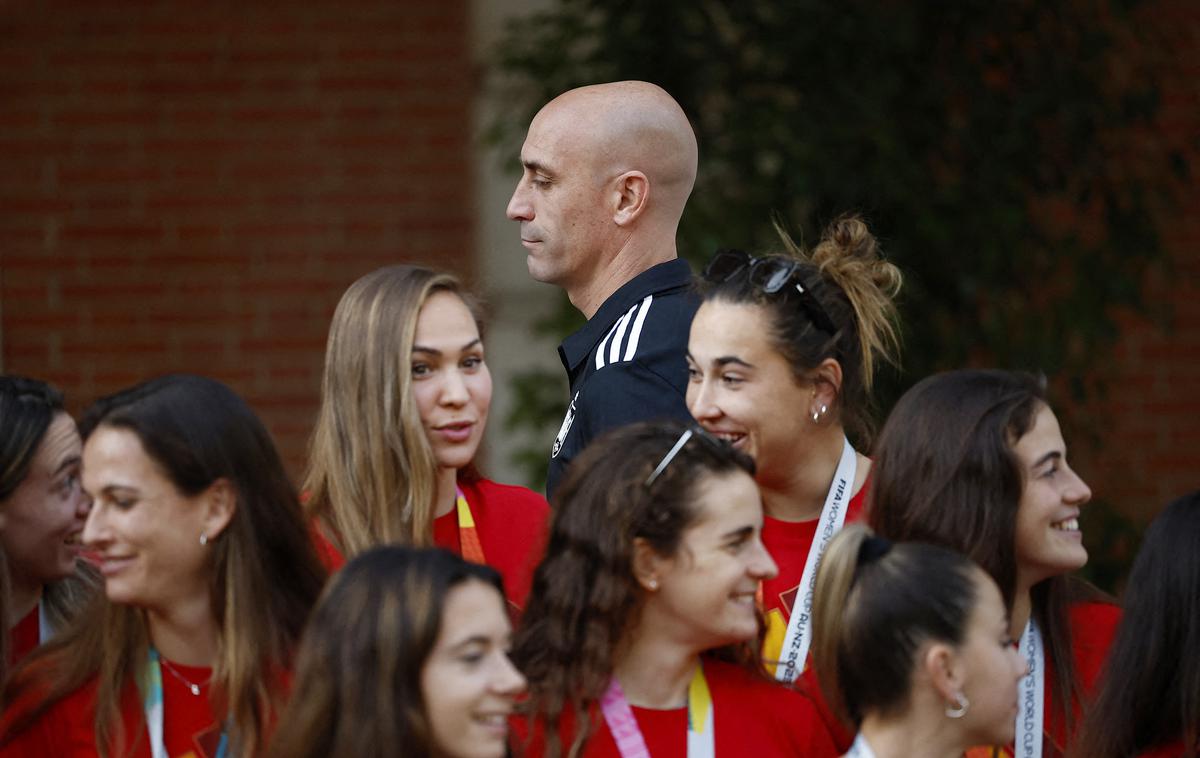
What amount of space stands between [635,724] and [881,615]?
1.53 feet

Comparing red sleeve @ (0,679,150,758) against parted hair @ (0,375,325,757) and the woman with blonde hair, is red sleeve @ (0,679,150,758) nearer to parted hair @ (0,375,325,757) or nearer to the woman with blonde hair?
parted hair @ (0,375,325,757)

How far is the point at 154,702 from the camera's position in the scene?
10.3ft

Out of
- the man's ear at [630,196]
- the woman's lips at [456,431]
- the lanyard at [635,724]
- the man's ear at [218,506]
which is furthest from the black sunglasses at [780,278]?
the man's ear at [218,506]

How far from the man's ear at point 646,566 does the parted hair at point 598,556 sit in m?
0.01

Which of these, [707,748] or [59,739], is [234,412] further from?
[707,748]

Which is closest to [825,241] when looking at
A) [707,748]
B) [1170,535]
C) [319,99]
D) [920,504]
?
[920,504]

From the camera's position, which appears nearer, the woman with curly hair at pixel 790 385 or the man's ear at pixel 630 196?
the woman with curly hair at pixel 790 385

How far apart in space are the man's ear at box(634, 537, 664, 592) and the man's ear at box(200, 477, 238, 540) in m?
0.74

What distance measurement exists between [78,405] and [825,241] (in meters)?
3.46

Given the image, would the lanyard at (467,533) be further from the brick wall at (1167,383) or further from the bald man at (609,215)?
the brick wall at (1167,383)

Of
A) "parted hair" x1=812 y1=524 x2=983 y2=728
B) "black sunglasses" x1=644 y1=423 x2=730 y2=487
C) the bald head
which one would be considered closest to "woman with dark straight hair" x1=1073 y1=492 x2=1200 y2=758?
"parted hair" x1=812 y1=524 x2=983 y2=728

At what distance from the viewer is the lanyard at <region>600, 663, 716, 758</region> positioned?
3.03 metres

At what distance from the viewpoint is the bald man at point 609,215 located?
4.08 metres

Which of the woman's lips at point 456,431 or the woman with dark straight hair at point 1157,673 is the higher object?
the woman's lips at point 456,431
